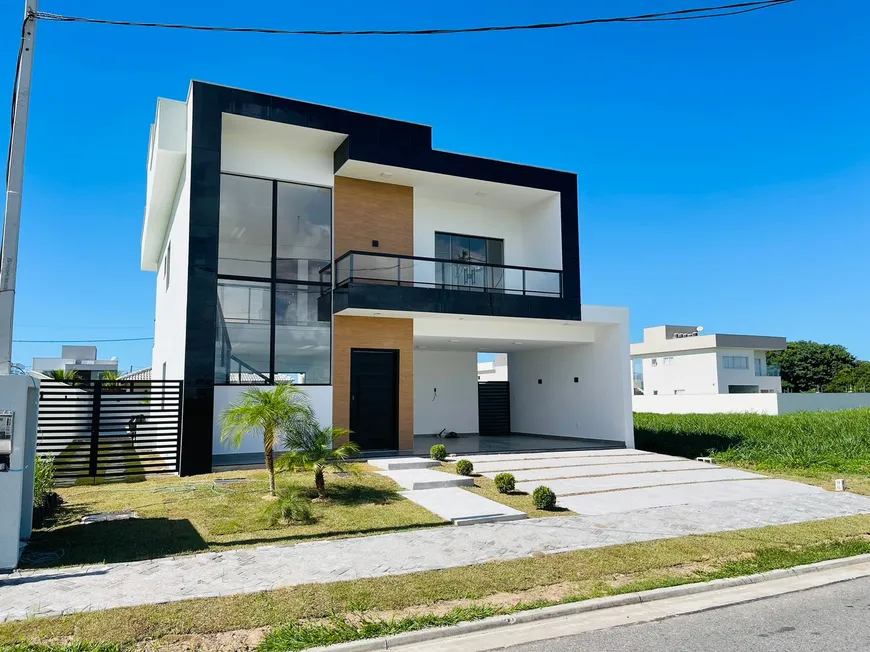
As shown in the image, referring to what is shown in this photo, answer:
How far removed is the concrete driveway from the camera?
11148mm

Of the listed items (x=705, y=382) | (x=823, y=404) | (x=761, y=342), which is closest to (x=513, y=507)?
(x=823, y=404)

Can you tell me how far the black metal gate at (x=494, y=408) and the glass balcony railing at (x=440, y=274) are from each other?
6.93 m

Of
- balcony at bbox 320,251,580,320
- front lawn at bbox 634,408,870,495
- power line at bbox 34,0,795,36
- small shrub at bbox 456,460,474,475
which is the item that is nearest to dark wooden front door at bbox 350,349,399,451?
balcony at bbox 320,251,580,320

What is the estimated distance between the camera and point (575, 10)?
34.8 ft

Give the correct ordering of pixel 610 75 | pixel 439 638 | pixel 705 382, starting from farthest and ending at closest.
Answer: pixel 705 382 → pixel 610 75 → pixel 439 638

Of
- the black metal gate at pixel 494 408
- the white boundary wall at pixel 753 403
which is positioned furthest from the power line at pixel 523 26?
the white boundary wall at pixel 753 403

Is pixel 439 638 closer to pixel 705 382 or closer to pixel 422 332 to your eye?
pixel 422 332

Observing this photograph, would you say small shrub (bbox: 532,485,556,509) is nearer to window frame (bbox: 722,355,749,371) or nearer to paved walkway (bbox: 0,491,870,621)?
paved walkway (bbox: 0,491,870,621)

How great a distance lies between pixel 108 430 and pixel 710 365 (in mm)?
46060

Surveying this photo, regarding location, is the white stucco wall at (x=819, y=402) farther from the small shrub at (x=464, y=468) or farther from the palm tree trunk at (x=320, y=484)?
the palm tree trunk at (x=320, y=484)

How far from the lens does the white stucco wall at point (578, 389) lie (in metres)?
19.1

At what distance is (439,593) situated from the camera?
19.8ft

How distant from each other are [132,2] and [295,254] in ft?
22.3

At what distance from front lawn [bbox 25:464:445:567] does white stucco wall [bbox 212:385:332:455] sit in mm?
1383
